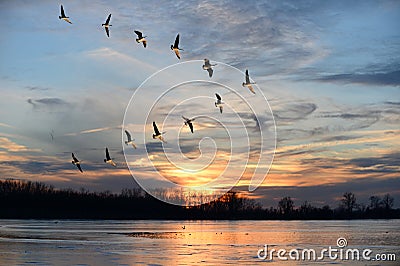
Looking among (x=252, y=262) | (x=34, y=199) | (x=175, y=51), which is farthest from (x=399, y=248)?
(x=34, y=199)

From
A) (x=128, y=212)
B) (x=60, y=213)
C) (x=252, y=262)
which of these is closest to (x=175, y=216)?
(x=128, y=212)

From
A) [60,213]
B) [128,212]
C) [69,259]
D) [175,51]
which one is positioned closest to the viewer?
[69,259]

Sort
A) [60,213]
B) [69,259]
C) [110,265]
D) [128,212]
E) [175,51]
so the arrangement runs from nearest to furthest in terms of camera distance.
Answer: [110,265] → [69,259] → [175,51] → [60,213] → [128,212]

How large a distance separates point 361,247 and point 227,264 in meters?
12.1

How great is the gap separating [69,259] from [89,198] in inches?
4193

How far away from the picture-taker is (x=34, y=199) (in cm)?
12338

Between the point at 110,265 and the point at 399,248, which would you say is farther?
the point at 399,248

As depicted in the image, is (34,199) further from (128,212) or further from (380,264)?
(380,264)

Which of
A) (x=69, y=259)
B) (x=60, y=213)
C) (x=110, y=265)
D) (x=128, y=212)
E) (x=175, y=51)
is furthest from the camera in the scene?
(x=128, y=212)

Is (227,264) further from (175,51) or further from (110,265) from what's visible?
(175,51)

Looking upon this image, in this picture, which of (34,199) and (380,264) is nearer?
(380,264)

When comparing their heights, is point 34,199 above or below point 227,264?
above

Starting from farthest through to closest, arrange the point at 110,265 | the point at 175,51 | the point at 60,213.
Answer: the point at 60,213 → the point at 175,51 → the point at 110,265

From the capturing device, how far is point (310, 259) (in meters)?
25.5
